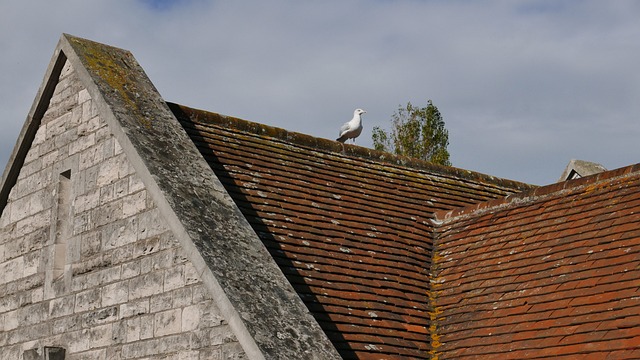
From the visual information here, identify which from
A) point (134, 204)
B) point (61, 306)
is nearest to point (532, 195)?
point (134, 204)

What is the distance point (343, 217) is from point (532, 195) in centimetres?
218

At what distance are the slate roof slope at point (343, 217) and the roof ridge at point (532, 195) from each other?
0.91ft

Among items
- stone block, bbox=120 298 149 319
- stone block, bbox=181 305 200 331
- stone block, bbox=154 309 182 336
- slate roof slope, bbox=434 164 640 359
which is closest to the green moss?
stone block, bbox=120 298 149 319

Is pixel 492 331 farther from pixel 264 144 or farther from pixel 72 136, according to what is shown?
pixel 72 136

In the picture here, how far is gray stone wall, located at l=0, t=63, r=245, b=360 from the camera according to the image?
847cm

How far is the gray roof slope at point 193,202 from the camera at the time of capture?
784 cm

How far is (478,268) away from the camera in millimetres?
10680

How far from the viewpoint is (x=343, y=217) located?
36.2 ft

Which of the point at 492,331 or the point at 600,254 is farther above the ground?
the point at 600,254

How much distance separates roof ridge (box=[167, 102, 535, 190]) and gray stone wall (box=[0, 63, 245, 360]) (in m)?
1.35

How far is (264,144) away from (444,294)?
105 inches

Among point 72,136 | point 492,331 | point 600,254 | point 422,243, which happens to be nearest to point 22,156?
point 72,136

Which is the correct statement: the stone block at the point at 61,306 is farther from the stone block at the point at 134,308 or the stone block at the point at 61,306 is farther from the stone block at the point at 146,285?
the stone block at the point at 146,285

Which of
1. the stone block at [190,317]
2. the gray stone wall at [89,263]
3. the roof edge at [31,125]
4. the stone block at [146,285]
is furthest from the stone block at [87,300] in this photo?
the roof edge at [31,125]
